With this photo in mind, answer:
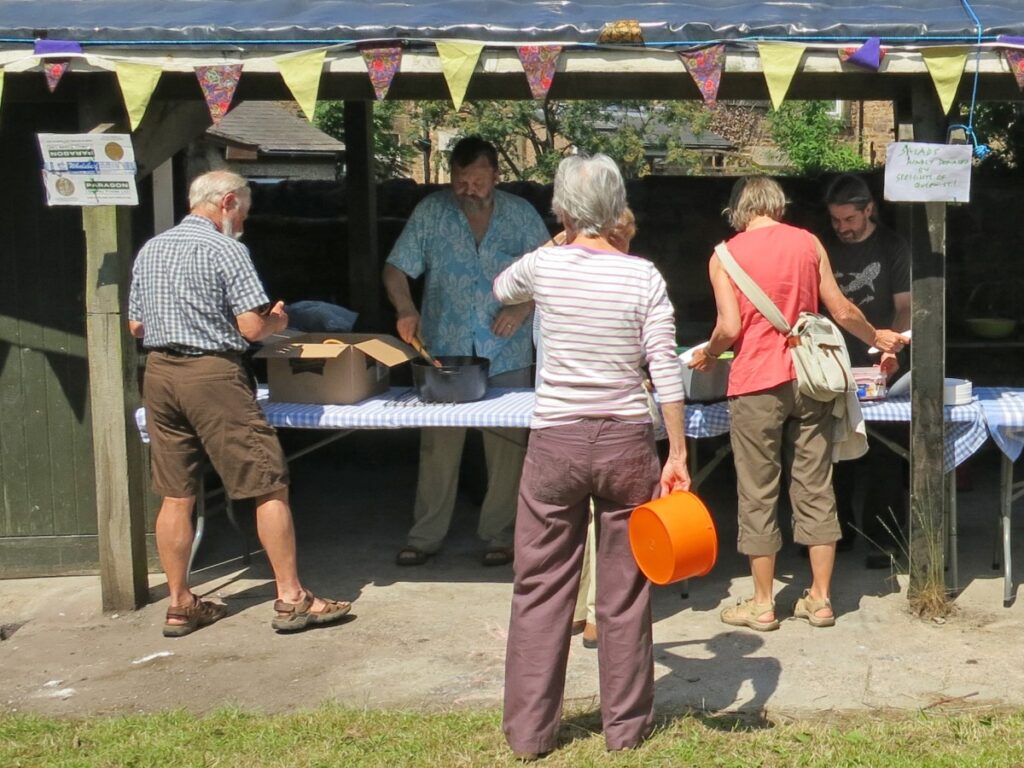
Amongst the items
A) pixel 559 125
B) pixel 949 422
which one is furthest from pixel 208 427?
pixel 559 125

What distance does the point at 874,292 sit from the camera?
18.1 ft

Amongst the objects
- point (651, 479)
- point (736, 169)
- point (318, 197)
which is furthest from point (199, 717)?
point (736, 169)

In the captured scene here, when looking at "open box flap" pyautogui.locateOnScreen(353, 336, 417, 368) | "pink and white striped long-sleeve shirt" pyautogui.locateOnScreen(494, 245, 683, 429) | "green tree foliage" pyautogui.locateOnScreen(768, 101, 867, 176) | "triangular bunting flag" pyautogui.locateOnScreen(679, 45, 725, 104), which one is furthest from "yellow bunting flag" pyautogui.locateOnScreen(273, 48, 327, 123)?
"green tree foliage" pyautogui.locateOnScreen(768, 101, 867, 176)

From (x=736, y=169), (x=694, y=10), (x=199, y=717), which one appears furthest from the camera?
(x=736, y=169)

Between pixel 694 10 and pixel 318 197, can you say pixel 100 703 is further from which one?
pixel 318 197

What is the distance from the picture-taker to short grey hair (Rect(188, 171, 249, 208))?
483 centimetres

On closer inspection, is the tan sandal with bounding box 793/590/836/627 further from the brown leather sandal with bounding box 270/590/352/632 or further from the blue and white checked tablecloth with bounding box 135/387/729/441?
the brown leather sandal with bounding box 270/590/352/632

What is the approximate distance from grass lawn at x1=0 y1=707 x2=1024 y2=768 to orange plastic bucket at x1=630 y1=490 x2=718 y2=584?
0.61 m

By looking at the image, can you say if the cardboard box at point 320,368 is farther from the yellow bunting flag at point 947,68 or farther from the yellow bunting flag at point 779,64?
the yellow bunting flag at point 947,68

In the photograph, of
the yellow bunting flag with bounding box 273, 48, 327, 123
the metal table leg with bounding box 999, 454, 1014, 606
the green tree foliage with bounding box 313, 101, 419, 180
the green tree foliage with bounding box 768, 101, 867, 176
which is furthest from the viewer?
the green tree foliage with bounding box 768, 101, 867, 176

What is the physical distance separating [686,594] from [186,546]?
6.79 ft

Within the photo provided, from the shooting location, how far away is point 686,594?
547 cm

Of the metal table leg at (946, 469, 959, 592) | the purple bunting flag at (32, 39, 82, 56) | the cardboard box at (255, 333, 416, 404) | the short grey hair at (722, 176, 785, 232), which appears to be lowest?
the metal table leg at (946, 469, 959, 592)

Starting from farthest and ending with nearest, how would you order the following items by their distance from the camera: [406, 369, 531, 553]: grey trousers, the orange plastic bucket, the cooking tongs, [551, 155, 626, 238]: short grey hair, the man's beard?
[406, 369, 531, 553]: grey trousers < the man's beard < the cooking tongs < [551, 155, 626, 238]: short grey hair < the orange plastic bucket
